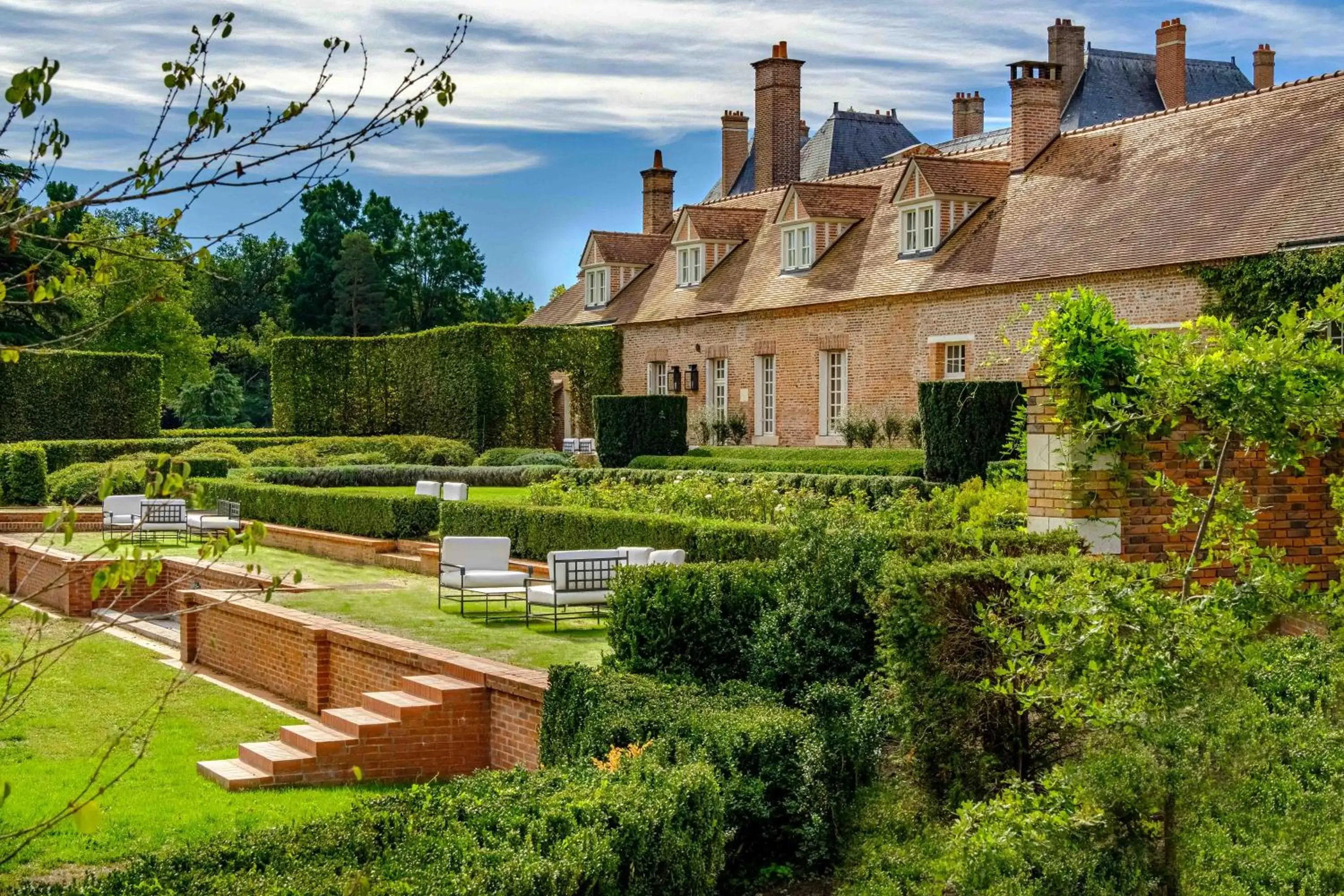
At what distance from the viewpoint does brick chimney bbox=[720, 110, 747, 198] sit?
42125 mm

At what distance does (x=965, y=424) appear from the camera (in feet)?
63.3

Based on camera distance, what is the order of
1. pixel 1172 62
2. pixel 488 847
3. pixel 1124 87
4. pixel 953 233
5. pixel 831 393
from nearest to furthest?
pixel 488 847
pixel 953 233
pixel 831 393
pixel 1172 62
pixel 1124 87

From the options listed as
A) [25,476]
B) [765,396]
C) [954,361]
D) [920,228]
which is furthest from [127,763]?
[765,396]

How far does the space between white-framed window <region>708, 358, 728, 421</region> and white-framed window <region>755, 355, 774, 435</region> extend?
3.35 ft

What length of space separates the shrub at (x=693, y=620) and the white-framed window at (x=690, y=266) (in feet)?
87.3

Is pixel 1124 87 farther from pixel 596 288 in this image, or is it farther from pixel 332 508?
pixel 332 508

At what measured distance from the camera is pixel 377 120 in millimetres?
3664

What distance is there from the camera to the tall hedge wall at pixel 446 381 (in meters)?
36.7

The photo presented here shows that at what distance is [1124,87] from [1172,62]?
2.37 meters

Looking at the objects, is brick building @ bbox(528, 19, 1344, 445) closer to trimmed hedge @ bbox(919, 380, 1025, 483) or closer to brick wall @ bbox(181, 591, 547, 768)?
trimmed hedge @ bbox(919, 380, 1025, 483)

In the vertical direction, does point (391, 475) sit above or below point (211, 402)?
below

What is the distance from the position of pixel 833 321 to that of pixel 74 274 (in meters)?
26.3

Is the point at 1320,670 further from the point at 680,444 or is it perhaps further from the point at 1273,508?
the point at 680,444

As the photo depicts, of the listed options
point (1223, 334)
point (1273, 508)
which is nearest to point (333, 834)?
point (1223, 334)
